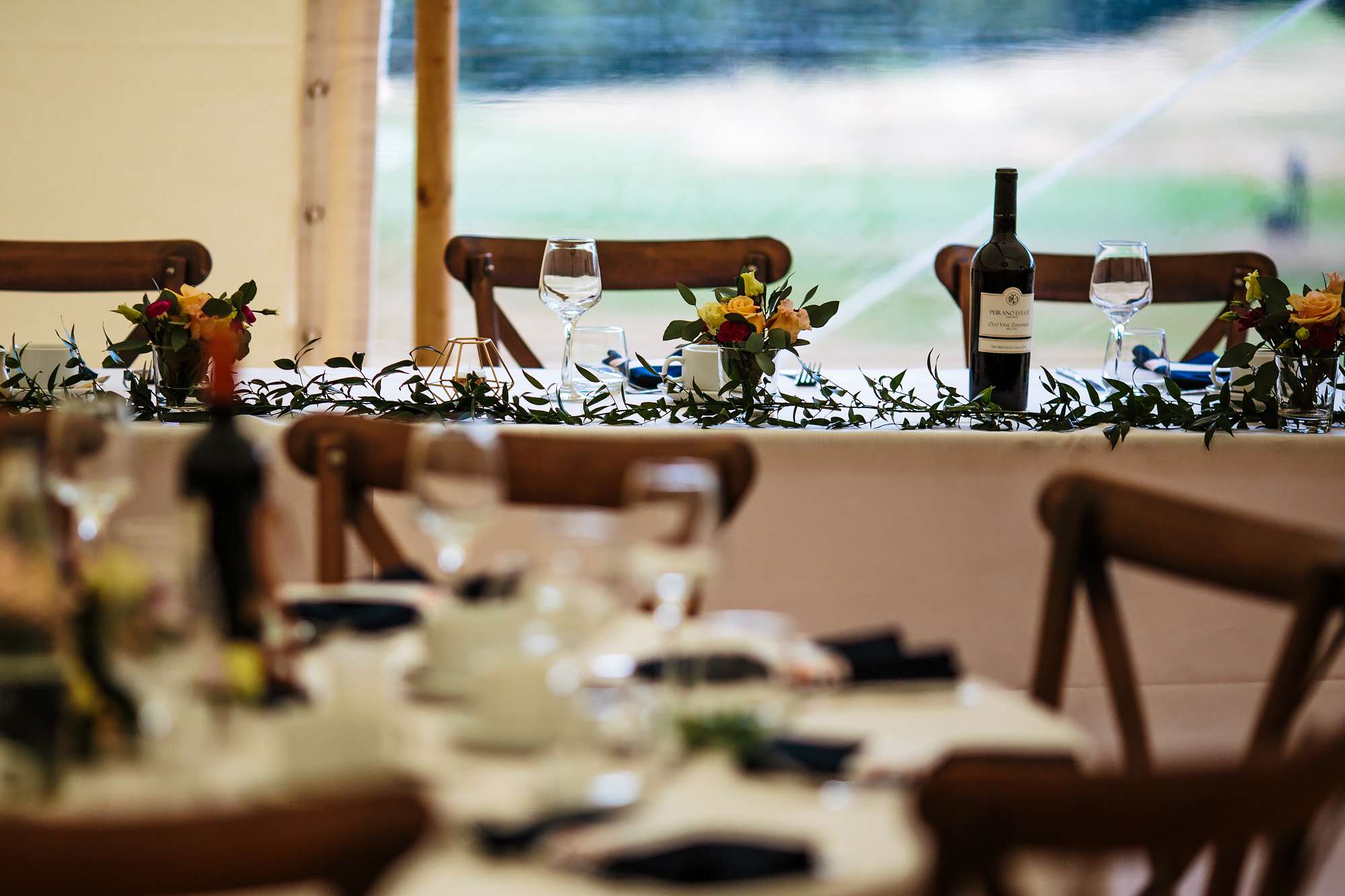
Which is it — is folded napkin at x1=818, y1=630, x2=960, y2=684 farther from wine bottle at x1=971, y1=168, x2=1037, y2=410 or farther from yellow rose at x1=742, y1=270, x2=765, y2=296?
yellow rose at x1=742, y1=270, x2=765, y2=296

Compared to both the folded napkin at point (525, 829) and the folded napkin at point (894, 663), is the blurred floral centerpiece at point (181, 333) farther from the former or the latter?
the folded napkin at point (525, 829)

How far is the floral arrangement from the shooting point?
2.10 meters

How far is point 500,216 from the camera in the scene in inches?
219

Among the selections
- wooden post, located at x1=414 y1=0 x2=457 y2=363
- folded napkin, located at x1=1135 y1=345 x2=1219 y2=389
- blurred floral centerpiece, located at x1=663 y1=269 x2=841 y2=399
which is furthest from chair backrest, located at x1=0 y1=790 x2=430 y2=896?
wooden post, located at x1=414 y1=0 x2=457 y2=363

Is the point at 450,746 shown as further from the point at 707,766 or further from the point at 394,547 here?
the point at 394,547

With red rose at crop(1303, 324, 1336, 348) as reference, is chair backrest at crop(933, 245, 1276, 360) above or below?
above

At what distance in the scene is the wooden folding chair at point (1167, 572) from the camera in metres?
1.19

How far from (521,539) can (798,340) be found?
0.51 meters

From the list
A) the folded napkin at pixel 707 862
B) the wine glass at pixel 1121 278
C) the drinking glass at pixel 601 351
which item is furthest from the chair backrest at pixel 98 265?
the folded napkin at pixel 707 862

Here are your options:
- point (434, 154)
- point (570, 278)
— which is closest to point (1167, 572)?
point (570, 278)

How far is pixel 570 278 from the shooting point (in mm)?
2291

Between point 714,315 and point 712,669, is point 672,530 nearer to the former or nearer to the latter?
point 712,669

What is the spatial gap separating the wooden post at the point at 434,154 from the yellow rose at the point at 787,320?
6.29 feet

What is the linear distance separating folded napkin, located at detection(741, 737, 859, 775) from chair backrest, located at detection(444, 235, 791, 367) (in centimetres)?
209
